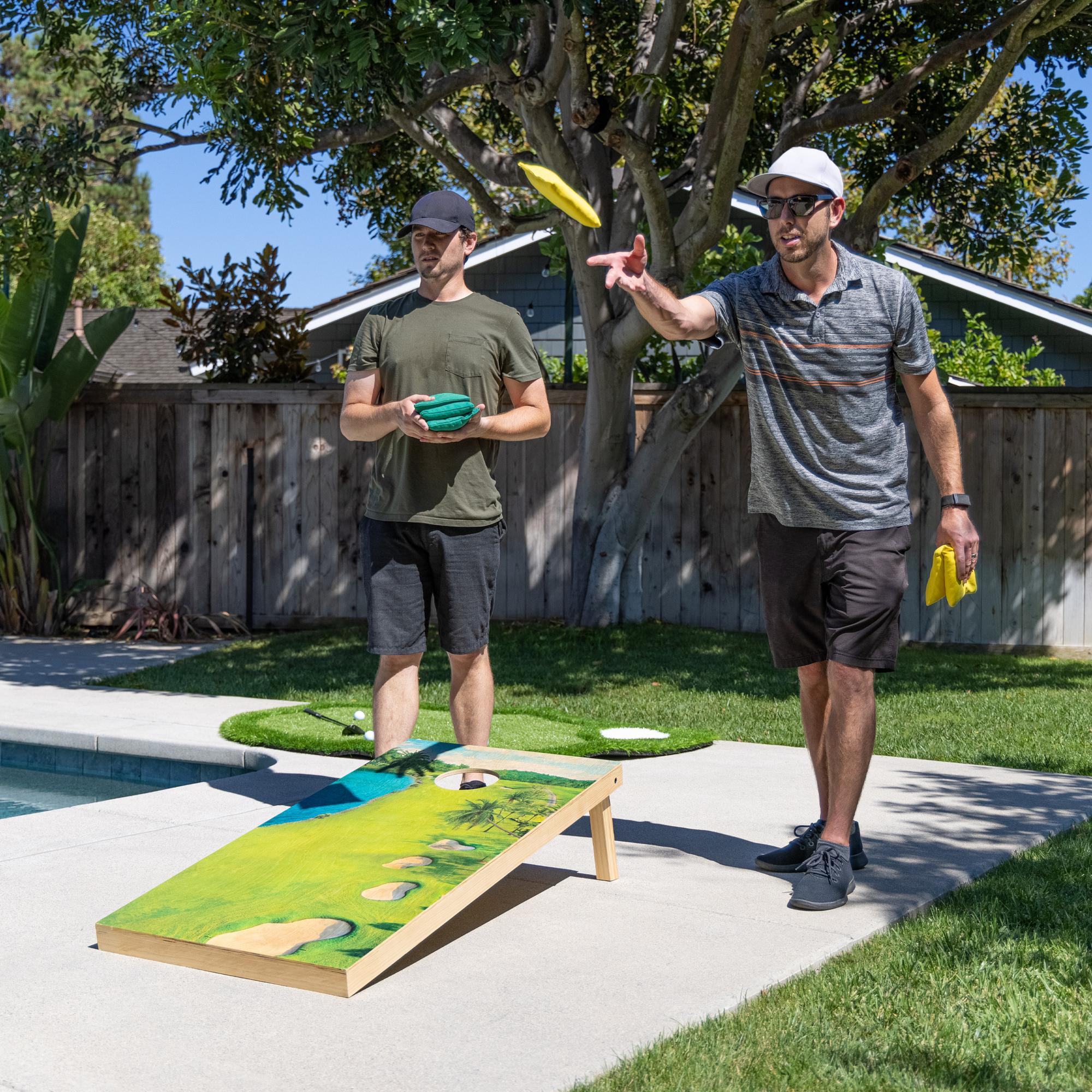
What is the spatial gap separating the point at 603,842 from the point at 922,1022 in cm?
125

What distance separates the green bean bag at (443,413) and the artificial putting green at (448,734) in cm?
189

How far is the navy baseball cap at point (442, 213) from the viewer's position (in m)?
4.12

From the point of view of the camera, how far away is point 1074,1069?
246 centimetres

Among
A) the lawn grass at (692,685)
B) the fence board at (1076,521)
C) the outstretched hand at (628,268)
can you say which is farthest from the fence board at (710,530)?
the outstretched hand at (628,268)

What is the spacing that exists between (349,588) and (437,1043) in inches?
316

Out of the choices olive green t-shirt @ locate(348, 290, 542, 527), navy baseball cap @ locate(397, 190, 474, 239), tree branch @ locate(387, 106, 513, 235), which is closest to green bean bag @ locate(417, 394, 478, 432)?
olive green t-shirt @ locate(348, 290, 542, 527)

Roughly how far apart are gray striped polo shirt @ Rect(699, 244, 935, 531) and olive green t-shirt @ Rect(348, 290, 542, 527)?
2.74ft

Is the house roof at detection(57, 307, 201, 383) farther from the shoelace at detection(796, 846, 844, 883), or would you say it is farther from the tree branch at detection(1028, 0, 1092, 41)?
the shoelace at detection(796, 846, 844, 883)

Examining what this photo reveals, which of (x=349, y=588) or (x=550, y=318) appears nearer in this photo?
(x=349, y=588)

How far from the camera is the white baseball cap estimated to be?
3.55m

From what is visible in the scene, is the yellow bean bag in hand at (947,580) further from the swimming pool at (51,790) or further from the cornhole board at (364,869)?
the swimming pool at (51,790)

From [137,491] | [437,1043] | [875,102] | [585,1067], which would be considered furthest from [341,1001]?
[137,491]

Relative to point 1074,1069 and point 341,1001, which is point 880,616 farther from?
point 341,1001

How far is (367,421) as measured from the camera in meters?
4.18
